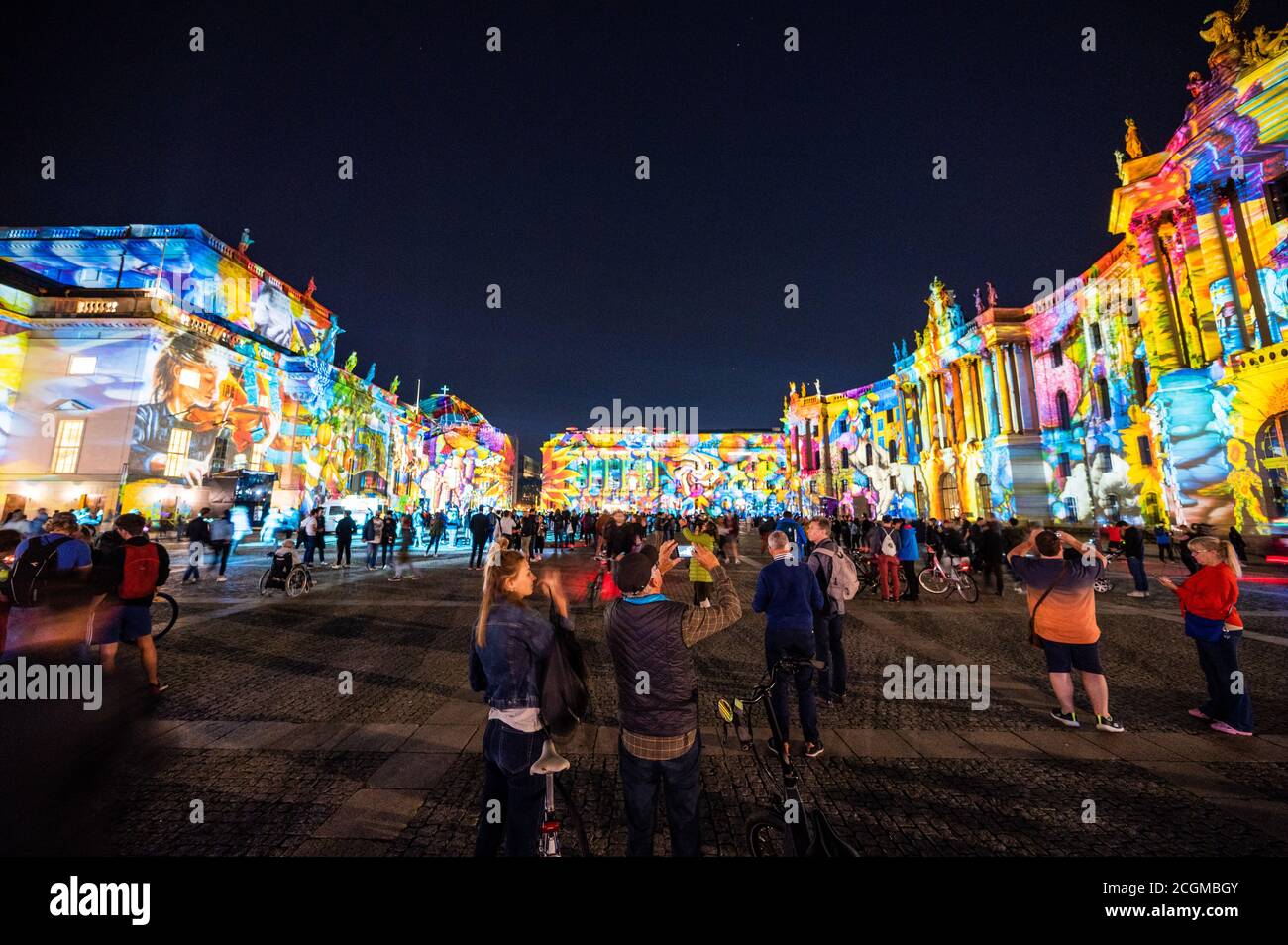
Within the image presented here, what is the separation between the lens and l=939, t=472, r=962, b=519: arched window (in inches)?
1430

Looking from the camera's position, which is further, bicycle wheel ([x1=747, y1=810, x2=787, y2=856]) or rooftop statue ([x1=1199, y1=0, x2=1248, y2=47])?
rooftop statue ([x1=1199, y1=0, x2=1248, y2=47])

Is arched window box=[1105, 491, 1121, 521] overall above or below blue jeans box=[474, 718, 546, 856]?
above

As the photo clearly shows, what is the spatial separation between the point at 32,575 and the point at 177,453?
29784 mm

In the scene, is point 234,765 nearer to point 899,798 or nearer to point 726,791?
point 726,791

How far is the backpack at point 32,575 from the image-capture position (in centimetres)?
475

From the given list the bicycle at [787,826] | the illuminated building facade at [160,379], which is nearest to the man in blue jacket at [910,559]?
the bicycle at [787,826]

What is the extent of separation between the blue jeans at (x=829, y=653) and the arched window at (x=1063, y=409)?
3441 centimetres

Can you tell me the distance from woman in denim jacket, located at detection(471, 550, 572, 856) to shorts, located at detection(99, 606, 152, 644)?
5130mm

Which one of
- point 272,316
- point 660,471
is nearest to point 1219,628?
point 272,316

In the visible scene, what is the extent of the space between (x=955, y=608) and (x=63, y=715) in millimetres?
12423

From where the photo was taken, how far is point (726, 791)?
3.23m

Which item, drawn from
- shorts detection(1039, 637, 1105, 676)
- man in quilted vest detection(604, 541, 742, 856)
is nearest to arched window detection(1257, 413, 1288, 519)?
shorts detection(1039, 637, 1105, 676)

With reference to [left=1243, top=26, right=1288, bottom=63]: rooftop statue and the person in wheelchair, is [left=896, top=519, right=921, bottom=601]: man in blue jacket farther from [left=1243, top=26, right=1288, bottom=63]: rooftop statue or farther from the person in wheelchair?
[left=1243, top=26, right=1288, bottom=63]: rooftop statue

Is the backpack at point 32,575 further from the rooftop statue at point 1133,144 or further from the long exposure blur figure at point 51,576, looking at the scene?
the rooftop statue at point 1133,144
